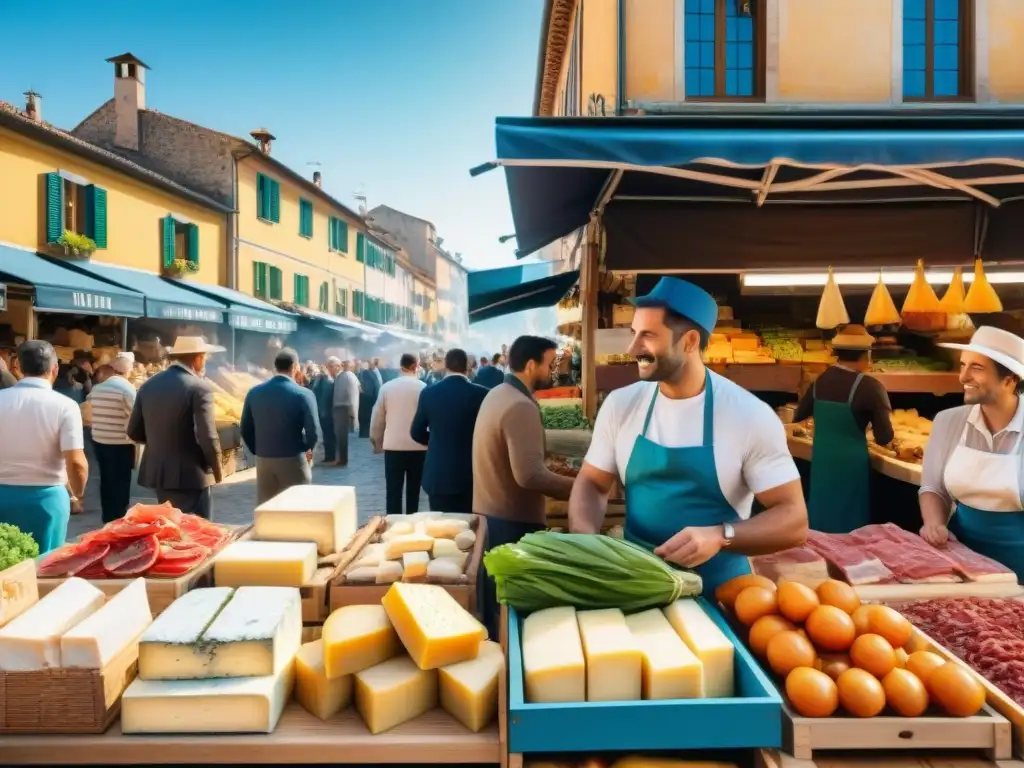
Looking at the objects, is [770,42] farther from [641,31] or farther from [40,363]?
[40,363]

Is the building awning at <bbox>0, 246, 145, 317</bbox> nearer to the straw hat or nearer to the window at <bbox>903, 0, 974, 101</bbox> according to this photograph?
the straw hat

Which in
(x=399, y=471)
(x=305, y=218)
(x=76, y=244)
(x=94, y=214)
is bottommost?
(x=399, y=471)

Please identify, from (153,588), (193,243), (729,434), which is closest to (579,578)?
(729,434)

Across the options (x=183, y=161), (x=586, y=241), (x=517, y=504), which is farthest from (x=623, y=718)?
(x=183, y=161)

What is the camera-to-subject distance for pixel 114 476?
24.2 ft

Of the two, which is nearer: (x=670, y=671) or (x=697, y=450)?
(x=670, y=671)

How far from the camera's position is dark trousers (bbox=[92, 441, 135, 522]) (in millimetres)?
7246

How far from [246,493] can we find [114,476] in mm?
3322

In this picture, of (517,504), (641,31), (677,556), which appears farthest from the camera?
(641,31)

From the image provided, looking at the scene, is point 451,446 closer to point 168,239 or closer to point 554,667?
point 554,667

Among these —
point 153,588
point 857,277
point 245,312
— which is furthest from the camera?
point 245,312

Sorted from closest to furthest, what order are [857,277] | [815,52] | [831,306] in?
[831,306]
[857,277]
[815,52]

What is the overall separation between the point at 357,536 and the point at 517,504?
132cm

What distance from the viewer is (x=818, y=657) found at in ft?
6.95
